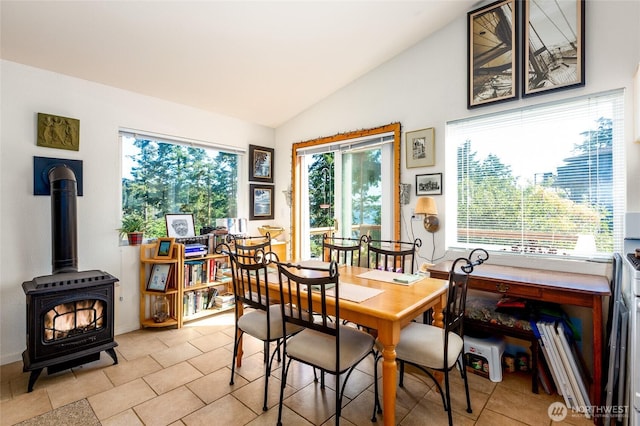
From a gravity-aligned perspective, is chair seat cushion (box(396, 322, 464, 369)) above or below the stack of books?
below

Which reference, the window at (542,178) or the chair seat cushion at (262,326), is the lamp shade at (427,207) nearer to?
the window at (542,178)

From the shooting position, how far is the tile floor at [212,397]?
1949 mm

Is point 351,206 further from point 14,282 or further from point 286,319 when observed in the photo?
point 14,282

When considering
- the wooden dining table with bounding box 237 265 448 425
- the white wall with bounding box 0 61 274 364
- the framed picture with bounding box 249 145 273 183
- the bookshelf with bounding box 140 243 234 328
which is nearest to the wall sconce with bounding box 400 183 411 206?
the wooden dining table with bounding box 237 265 448 425

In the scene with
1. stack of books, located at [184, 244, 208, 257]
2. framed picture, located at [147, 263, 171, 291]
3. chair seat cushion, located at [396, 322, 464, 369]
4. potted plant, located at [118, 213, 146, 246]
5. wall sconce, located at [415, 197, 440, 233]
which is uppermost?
wall sconce, located at [415, 197, 440, 233]

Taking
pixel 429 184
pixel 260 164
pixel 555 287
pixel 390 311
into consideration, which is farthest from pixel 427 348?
pixel 260 164

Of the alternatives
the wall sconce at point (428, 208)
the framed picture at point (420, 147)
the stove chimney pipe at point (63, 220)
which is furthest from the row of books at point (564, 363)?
the stove chimney pipe at point (63, 220)

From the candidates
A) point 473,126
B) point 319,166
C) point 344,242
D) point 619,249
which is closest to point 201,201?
point 319,166

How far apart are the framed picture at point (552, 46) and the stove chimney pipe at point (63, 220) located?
12.9 feet

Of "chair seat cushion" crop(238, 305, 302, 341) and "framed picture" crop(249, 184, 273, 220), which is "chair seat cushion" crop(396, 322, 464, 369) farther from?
"framed picture" crop(249, 184, 273, 220)

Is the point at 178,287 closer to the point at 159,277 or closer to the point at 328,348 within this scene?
the point at 159,277

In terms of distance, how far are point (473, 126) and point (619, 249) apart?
149 cm

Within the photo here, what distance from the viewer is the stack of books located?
137 inches

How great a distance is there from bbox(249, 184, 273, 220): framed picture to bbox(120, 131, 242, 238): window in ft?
0.76
